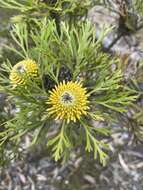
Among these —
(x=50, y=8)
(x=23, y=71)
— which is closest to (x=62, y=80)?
(x=23, y=71)

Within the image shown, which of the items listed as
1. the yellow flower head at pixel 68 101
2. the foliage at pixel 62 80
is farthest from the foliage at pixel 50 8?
the yellow flower head at pixel 68 101

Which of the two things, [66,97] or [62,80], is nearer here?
[66,97]

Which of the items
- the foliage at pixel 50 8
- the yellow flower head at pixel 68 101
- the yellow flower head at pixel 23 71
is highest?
the foliage at pixel 50 8

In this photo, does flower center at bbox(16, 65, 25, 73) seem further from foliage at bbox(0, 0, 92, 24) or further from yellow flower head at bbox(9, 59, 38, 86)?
foliage at bbox(0, 0, 92, 24)

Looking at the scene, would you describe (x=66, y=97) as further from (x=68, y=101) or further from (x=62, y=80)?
(x=62, y=80)

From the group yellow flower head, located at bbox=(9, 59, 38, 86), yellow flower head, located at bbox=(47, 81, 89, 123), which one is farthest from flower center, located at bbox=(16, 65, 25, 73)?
yellow flower head, located at bbox=(47, 81, 89, 123)

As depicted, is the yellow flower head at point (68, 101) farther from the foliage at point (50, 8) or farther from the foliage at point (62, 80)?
the foliage at point (50, 8)

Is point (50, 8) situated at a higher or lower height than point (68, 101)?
higher

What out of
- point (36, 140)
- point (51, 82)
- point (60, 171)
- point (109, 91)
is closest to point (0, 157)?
point (36, 140)

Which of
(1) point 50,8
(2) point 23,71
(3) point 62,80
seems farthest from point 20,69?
(1) point 50,8
